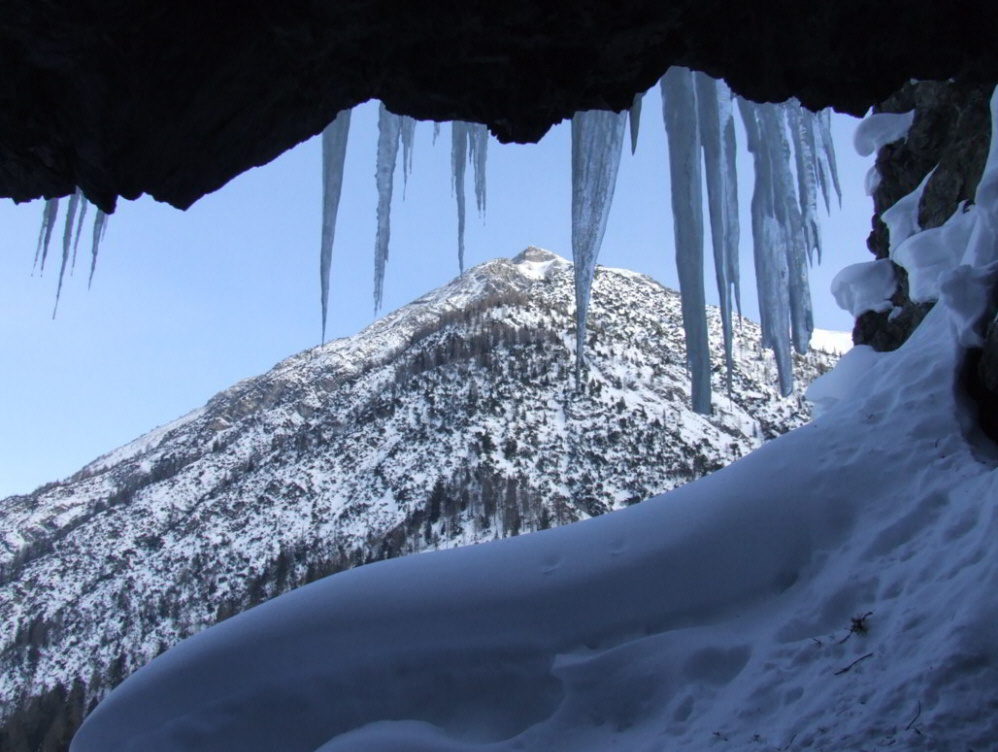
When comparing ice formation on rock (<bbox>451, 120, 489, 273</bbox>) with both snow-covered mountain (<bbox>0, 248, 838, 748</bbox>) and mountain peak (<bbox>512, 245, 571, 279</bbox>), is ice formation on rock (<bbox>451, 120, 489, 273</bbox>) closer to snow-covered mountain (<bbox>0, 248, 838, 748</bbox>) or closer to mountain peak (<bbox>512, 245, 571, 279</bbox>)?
snow-covered mountain (<bbox>0, 248, 838, 748</bbox>)

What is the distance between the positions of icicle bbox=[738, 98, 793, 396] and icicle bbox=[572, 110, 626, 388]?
2.13 metres

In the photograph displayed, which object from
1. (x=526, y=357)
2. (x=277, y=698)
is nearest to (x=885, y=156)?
(x=277, y=698)

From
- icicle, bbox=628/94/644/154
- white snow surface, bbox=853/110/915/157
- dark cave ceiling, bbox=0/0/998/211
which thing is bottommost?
dark cave ceiling, bbox=0/0/998/211

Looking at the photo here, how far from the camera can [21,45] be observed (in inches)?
102

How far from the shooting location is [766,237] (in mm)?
7457

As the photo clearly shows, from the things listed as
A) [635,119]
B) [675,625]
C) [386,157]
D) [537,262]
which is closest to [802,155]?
[635,119]

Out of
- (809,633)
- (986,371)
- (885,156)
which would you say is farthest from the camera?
(885,156)

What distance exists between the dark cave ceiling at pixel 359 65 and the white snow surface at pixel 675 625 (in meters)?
0.97

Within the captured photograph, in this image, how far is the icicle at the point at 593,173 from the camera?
5.24 m

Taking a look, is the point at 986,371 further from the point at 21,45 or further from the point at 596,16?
the point at 21,45

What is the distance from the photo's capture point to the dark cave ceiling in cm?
270

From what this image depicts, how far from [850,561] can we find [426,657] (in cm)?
164

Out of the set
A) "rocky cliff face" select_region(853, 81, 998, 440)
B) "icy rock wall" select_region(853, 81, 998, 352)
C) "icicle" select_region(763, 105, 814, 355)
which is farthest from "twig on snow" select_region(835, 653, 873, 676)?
"icicle" select_region(763, 105, 814, 355)

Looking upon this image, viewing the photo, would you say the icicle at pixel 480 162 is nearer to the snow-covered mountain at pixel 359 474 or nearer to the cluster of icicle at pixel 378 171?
the cluster of icicle at pixel 378 171
